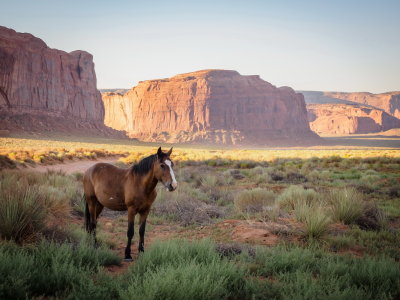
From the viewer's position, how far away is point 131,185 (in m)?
5.30

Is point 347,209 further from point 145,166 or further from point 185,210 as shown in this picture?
point 145,166

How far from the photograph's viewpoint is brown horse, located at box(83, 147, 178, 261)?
517cm

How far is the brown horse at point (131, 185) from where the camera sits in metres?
5.17

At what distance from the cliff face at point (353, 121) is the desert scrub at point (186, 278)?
18849 cm

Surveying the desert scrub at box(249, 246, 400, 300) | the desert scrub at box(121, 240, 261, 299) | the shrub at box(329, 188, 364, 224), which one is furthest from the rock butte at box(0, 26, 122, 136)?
the desert scrub at box(249, 246, 400, 300)

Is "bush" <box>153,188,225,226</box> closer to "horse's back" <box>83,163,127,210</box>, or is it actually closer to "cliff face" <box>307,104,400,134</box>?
"horse's back" <box>83,163,127,210</box>

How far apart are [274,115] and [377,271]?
459 ft

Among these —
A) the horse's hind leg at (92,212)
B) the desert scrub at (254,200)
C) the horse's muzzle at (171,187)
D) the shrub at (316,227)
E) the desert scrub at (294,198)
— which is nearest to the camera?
the horse's muzzle at (171,187)

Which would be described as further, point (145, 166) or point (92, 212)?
point (92, 212)

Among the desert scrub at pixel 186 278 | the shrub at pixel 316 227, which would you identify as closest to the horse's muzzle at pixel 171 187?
the desert scrub at pixel 186 278

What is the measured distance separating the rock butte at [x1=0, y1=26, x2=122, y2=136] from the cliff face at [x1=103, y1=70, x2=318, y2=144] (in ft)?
82.8

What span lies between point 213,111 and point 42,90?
65427 mm

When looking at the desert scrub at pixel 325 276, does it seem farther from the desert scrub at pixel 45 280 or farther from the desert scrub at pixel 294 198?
the desert scrub at pixel 294 198

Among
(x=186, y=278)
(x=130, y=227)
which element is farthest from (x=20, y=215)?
(x=186, y=278)
